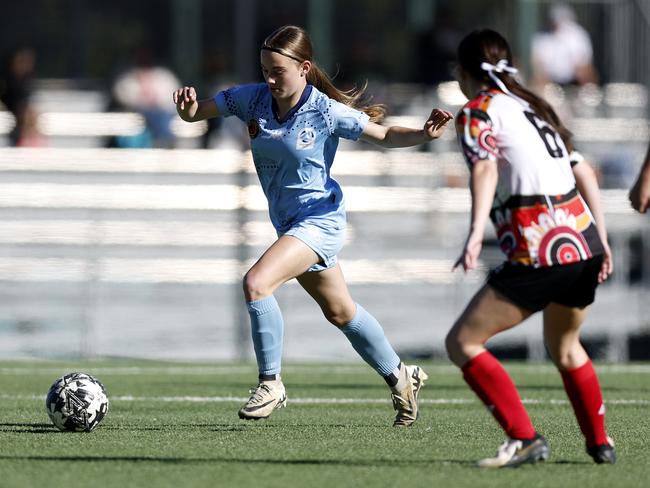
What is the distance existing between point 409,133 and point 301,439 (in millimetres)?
1612

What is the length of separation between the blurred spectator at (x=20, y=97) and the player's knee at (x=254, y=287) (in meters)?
11.0

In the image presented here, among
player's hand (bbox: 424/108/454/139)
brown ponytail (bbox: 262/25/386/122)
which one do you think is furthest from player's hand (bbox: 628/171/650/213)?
brown ponytail (bbox: 262/25/386/122)

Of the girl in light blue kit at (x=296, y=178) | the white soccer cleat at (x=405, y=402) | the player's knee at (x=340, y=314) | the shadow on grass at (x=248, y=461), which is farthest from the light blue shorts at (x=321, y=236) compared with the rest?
the shadow on grass at (x=248, y=461)

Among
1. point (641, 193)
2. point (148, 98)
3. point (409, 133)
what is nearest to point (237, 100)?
point (409, 133)

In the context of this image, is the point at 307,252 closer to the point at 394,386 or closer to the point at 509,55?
the point at 394,386

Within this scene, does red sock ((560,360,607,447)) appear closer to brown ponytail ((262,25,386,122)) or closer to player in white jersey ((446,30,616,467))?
player in white jersey ((446,30,616,467))

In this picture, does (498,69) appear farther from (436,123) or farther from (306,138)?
(306,138)

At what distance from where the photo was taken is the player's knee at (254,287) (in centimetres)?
736

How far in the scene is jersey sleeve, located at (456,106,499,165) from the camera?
5762 mm

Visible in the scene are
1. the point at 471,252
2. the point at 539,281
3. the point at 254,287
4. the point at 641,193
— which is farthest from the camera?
the point at 254,287

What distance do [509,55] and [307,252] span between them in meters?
1.89

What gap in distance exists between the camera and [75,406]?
7.39 metres

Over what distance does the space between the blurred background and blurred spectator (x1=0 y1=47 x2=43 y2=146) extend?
25 mm

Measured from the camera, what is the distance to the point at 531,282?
5.75m
